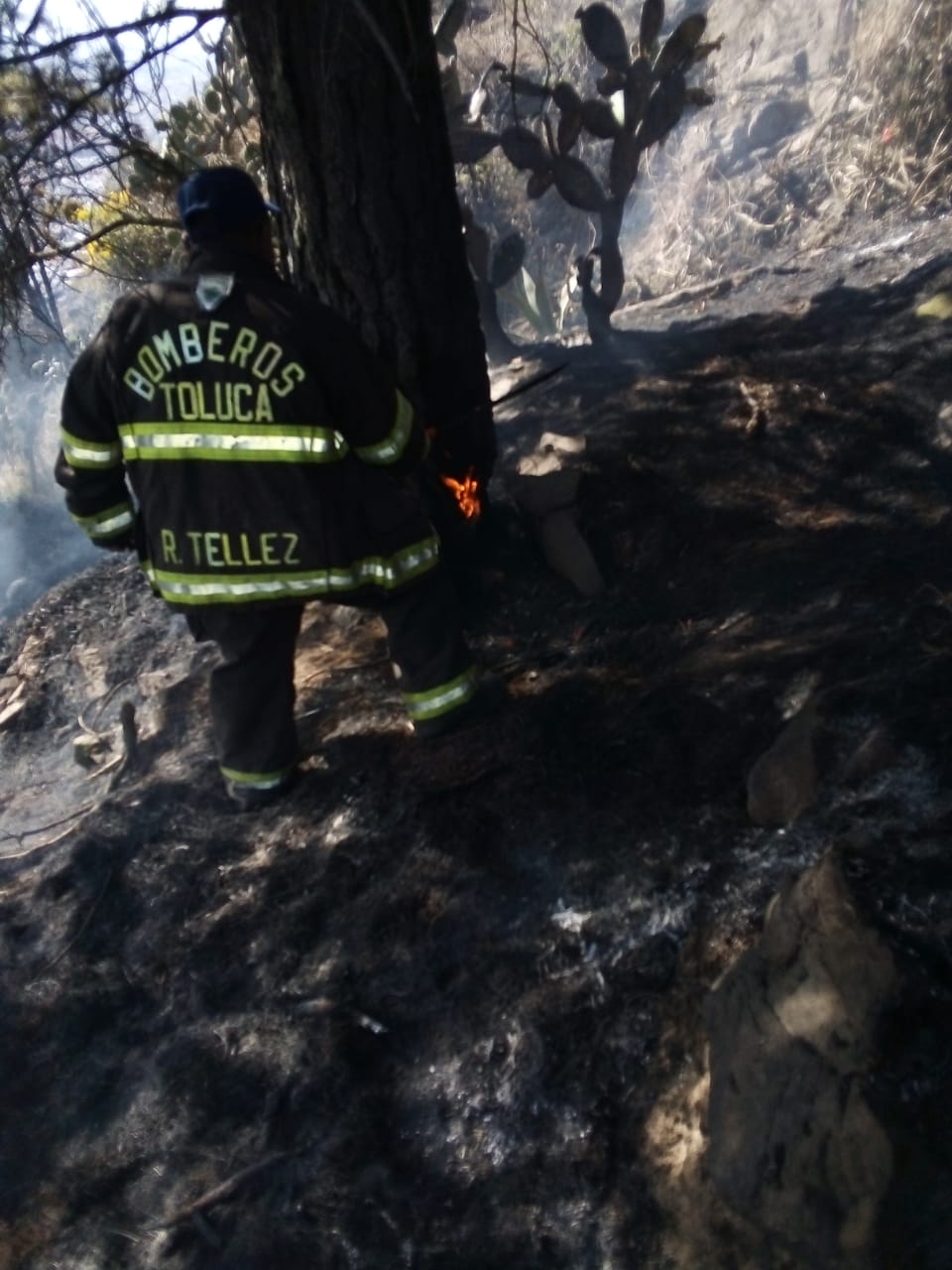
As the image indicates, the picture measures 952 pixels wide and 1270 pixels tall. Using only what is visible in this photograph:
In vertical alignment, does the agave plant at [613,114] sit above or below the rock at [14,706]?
above

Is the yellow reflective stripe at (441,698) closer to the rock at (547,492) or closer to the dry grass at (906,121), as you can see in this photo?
the rock at (547,492)

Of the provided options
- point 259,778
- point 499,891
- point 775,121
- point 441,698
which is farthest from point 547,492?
point 775,121

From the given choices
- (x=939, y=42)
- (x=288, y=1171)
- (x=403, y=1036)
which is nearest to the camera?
(x=288, y=1171)

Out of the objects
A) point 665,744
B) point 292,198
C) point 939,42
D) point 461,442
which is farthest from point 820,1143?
point 939,42

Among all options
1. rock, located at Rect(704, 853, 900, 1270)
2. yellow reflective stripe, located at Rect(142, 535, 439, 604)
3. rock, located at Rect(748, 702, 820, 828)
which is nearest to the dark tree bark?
yellow reflective stripe, located at Rect(142, 535, 439, 604)

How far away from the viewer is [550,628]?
3.79 m

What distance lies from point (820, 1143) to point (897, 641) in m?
1.56

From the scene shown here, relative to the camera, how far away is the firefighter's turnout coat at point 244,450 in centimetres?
279

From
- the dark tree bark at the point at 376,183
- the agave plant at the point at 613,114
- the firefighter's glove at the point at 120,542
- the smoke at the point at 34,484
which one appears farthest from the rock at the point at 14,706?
the agave plant at the point at 613,114

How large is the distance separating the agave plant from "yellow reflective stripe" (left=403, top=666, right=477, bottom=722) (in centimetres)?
344

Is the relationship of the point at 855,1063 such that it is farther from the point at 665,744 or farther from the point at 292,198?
the point at 292,198

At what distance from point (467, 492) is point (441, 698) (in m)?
0.87

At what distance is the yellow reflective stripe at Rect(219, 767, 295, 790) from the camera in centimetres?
328

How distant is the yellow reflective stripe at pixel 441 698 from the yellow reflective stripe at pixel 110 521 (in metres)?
0.99
